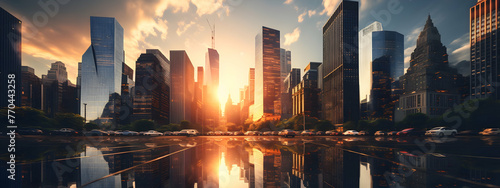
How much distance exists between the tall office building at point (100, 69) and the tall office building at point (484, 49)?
921ft

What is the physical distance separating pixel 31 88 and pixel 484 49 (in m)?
352

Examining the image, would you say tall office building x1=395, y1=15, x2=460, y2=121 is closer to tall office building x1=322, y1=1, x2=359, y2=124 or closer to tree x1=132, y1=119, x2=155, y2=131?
tall office building x1=322, y1=1, x2=359, y2=124

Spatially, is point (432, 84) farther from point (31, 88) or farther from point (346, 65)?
point (31, 88)

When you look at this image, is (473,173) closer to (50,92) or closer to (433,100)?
(433,100)

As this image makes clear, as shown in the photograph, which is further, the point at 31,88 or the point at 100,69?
the point at 31,88

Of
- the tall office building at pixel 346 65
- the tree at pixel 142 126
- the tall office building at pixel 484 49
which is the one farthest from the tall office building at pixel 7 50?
Answer: the tall office building at pixel 484 49

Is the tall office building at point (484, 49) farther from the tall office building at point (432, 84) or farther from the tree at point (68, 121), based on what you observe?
the tree at point (68, 121)

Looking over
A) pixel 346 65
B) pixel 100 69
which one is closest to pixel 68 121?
pixel 100 69

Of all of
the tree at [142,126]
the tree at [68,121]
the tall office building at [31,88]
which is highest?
the tall office building at [31,88]

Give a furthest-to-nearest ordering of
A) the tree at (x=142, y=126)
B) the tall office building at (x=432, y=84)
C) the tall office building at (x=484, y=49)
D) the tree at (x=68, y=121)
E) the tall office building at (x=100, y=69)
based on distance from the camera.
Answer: the tall office building at (x=432, y=84), the tall office building at (x=100, y=69), the tall office building at (x=484, y=49), the tree at (x=142, y=126), the tree at (x=68, y=121)

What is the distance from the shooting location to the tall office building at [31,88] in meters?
156

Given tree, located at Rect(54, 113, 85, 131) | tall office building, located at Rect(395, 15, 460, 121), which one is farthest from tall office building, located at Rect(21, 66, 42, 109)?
tall office building, located at Rect(395, 15, 460, 121)

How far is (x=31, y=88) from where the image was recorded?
163 metres

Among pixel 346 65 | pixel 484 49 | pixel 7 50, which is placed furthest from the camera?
pixel 346 65
